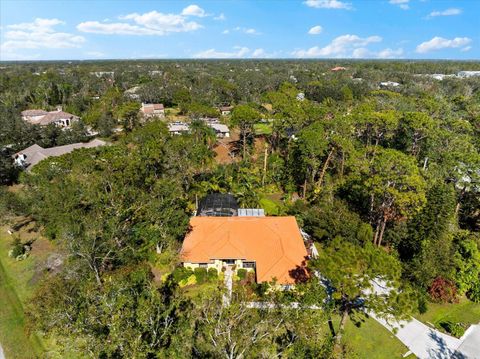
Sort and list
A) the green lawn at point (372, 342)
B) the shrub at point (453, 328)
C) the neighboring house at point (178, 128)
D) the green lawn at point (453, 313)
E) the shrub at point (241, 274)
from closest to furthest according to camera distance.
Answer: the green lawn at point (372, 342)
the shrub at point (453, 328)
the green lawn at point (453, 313)
the shrub at point (241, 274)
the neighboring house at point (178, 128)

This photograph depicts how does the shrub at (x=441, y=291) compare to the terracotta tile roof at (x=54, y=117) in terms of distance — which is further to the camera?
the terracotta tile roof at (x=54, y=117)

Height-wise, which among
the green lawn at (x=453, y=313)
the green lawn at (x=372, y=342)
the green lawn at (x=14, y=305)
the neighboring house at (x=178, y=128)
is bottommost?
the green lawn at (x=14, y=305)

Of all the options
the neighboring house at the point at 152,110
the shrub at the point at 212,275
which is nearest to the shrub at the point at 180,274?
the shrub at the point at 212,275

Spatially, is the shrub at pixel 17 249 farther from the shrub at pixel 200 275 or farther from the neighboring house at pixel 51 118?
the neighboring house at pixel 51 118

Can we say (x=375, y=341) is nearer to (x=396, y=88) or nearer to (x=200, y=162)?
(x=200, y=162)

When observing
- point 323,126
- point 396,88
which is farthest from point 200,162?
point 396,88

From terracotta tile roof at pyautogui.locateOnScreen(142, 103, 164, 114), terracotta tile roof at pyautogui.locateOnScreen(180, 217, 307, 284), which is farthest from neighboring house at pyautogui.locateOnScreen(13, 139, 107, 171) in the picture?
terracotta tile roof at pyautogui.locateOnScreen(180, 217, 307, 284)

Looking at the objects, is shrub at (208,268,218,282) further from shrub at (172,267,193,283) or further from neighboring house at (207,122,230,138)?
neighboring house at (207,122,230,138)
